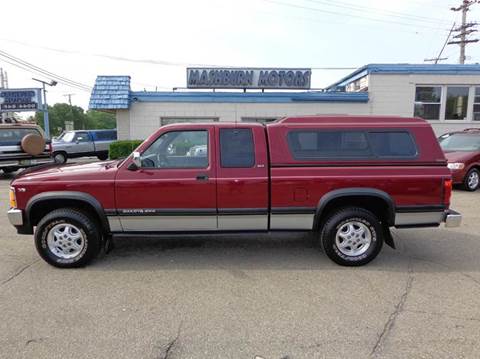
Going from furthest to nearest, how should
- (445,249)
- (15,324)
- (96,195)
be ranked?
(445,249)
(96,195)
(15,324)

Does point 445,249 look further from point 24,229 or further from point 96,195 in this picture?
point 24,229

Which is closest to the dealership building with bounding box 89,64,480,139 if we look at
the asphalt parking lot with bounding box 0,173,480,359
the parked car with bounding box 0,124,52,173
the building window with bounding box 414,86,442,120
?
the building window with bounding box 414,86,442,120

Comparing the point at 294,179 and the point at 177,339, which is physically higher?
the point at 294,179

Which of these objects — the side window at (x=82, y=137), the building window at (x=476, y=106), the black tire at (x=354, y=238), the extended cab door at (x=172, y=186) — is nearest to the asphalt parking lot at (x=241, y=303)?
the black tire at (x=354, y=238)

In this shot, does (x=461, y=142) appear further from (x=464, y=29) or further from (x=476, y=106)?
(x=464, y=29)

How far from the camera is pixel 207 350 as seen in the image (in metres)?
2.80

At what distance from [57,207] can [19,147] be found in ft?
31.5

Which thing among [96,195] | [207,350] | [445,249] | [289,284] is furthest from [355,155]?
[96,195]

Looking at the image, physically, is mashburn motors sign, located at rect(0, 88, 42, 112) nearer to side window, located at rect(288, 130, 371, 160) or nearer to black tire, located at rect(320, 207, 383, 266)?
side window, located at rect(288, 130, 371, 160)

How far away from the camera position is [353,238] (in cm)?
447

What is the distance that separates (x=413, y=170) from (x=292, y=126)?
61.6 inches

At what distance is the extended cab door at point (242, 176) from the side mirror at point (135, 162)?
95 cm

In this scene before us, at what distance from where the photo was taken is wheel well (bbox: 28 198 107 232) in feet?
14.4

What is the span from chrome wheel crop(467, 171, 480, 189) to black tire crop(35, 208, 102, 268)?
9.66m
